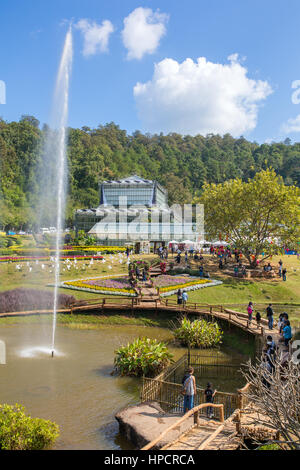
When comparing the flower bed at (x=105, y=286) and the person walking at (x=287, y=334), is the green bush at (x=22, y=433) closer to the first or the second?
the person walking at (x=287, y=334)

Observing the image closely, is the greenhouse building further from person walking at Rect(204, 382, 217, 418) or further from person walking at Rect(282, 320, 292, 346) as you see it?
person walking at Rect(204, 382, 217, 418)

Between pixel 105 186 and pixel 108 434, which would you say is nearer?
pixel 108 434

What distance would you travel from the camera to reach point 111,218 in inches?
2776

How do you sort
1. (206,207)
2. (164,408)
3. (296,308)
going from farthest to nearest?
(206,207) < (296,308) < (164,408)

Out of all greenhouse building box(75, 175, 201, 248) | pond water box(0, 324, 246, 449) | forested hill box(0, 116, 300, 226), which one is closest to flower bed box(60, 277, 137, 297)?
pond water box(0, 324, 246, 449)

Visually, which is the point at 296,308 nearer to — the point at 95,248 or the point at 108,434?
the point at 108,434

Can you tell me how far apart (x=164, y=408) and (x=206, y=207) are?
32172 mm

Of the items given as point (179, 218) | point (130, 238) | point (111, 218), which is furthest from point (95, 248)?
point (179, 218)

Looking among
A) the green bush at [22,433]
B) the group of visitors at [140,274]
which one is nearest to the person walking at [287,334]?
the green bush at [22,433]

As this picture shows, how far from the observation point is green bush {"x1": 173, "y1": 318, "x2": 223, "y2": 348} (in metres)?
21.5

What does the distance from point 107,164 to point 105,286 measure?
345 feet

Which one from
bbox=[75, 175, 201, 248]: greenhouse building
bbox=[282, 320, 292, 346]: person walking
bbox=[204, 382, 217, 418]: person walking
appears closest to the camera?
bbox=[204, 382, 217, 418]: person walking

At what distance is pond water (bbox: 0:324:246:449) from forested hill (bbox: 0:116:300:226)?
41.5 m
